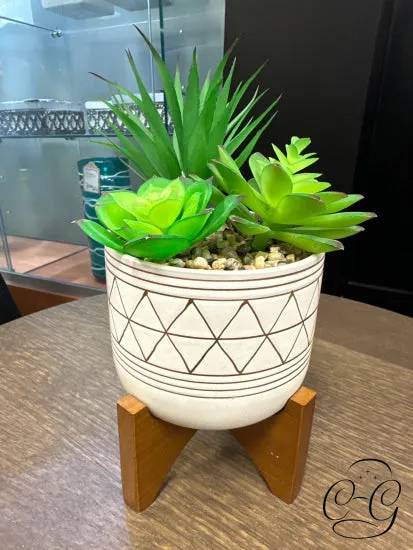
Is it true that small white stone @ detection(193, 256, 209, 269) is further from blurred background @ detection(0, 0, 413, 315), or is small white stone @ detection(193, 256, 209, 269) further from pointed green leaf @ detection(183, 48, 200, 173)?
blurred background @ detection(0, 0, 413, 315)

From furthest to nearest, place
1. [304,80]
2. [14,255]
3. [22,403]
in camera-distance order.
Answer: [14,255] → [304,80] → [22,403]

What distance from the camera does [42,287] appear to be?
1373mm

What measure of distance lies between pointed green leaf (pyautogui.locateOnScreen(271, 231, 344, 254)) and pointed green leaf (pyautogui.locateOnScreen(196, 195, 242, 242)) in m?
0.05

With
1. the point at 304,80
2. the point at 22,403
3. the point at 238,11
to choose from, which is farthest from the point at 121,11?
the point at 22,403

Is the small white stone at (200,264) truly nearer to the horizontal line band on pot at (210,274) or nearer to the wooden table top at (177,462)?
the horizontal line band on pot at (210,274)

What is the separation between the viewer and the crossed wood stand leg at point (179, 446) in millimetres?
313

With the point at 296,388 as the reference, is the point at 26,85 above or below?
above

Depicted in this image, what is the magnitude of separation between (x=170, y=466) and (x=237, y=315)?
0.55 ft

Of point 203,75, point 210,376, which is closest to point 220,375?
point 210,376

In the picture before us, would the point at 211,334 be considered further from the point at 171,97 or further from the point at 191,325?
the point at 171,97

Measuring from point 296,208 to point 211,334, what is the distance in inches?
3.9

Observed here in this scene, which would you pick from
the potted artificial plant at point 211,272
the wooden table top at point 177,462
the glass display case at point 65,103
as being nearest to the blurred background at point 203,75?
the glass display case at point 65,103

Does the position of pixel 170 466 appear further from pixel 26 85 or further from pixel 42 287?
pixel 26 85

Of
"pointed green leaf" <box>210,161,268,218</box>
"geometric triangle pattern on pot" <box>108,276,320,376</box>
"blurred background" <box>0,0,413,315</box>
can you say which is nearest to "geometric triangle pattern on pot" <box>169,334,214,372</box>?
"geometric triangle pattern on pot" <box>108,276,320,376</box>
